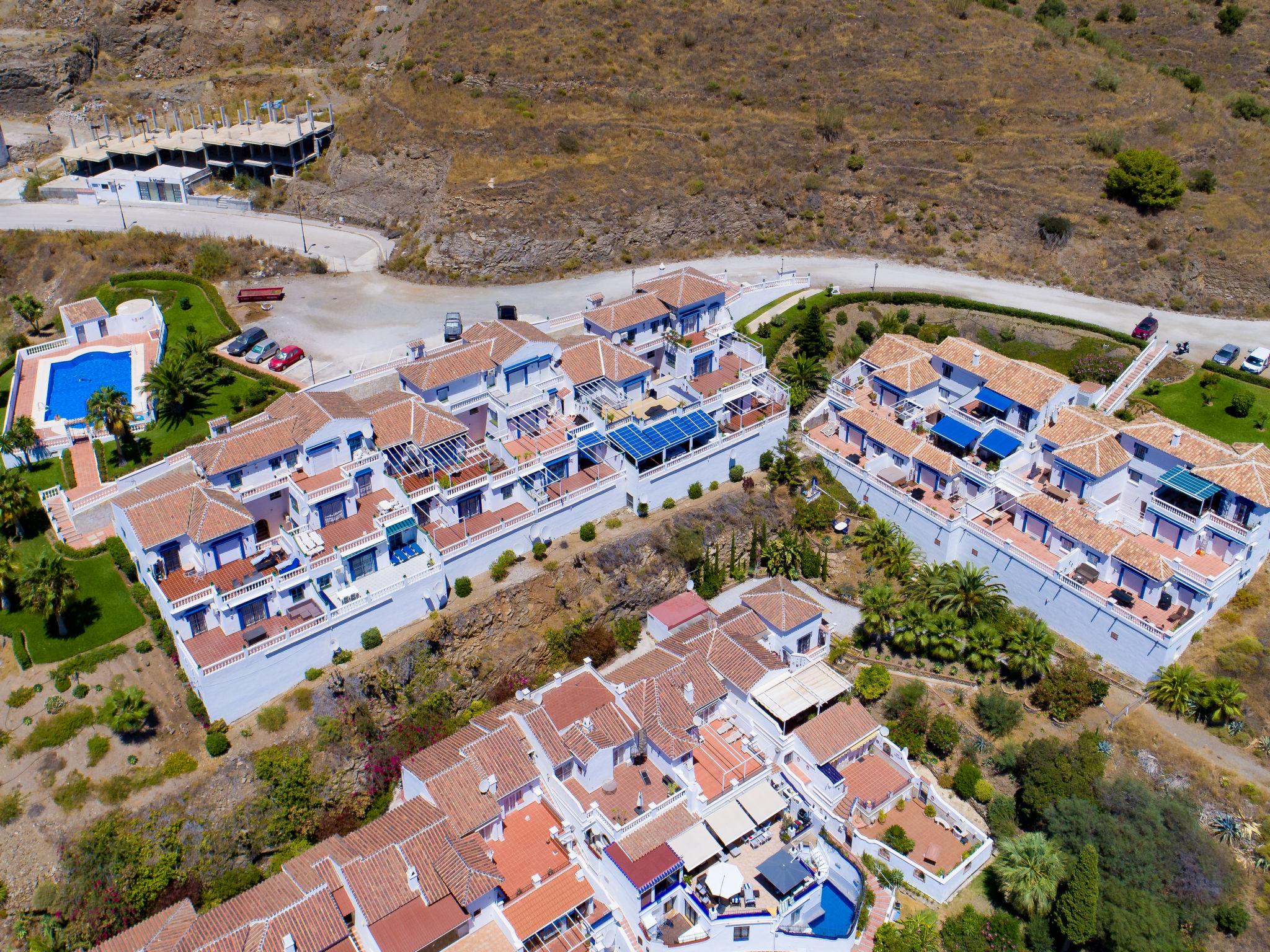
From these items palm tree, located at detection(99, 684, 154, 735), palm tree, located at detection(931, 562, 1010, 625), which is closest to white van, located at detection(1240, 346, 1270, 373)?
palm tree, located at detection(931, 562, 1010, 625)

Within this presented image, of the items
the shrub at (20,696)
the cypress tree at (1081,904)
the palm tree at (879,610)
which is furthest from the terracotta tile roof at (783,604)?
the shrub at (20,696)

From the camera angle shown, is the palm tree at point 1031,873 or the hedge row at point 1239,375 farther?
the hedge row at point 1239,375

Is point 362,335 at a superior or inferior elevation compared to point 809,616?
superior

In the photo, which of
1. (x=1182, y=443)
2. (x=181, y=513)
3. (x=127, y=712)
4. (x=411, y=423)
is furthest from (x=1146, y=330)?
(x=127, y=712)

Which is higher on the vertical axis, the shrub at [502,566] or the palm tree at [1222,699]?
the shrub at [502,566]

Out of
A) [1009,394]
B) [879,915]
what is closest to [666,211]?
[1009,394]

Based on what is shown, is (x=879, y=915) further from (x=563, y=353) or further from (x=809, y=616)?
(x=563, y=353)

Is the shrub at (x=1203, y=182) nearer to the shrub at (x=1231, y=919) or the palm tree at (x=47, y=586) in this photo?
the shrub at (x=1231, y=919)

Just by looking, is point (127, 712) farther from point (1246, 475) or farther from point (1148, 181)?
point (1148, 181)

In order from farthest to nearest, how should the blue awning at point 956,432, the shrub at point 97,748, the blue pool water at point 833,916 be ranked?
the blue awning at point 956,432 → the shrub at point 97,748 → the blue pool water at point 833,916
